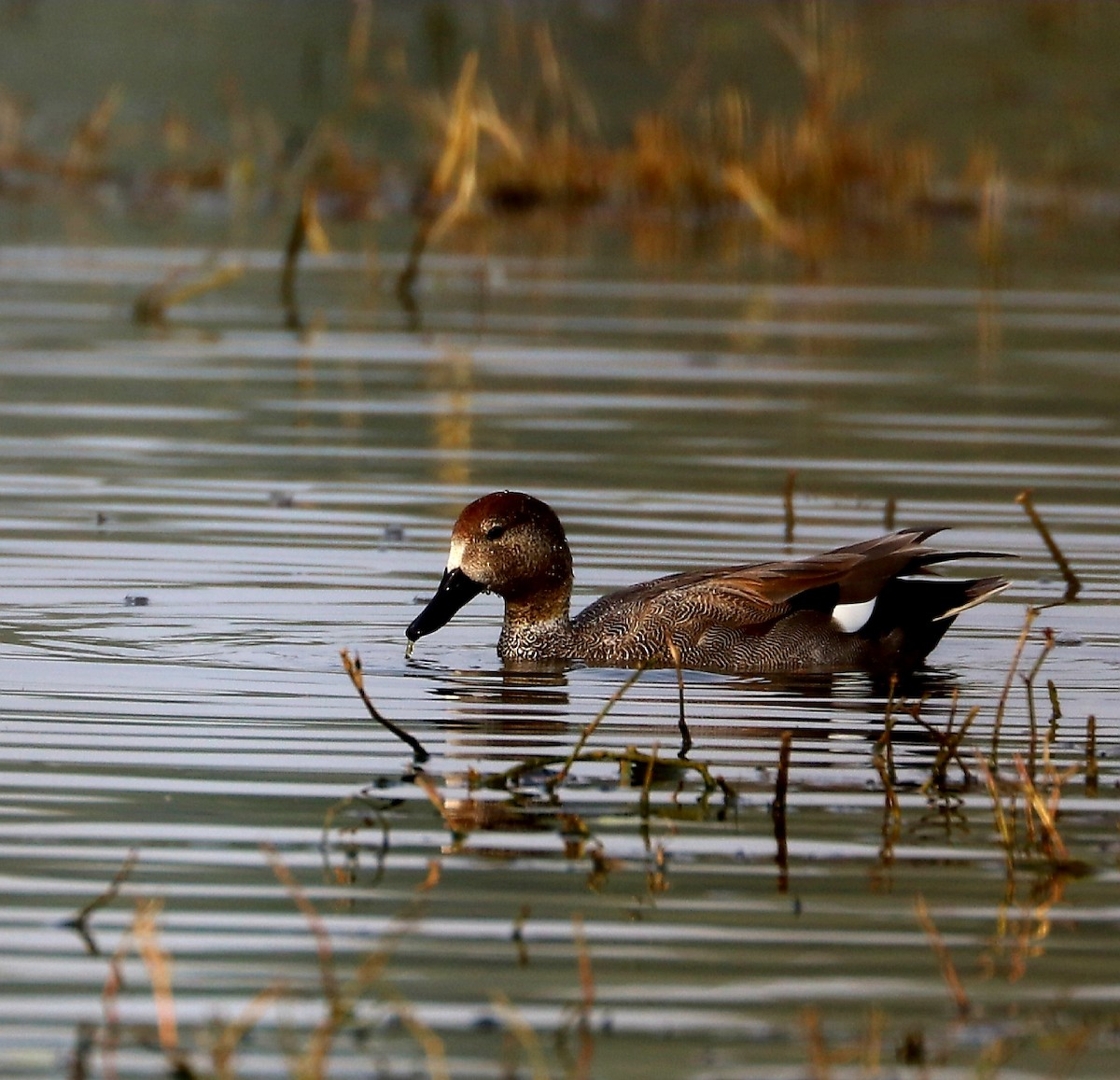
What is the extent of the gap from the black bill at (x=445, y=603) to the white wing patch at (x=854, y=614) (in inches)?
46.2

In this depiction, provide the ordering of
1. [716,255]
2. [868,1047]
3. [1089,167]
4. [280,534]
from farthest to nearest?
[1089,167], [716,255], [280,534], [868,1047]

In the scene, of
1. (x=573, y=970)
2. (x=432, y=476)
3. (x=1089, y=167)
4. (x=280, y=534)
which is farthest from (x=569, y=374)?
(x=1089, y=167)

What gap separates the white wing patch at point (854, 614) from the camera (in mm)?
8656

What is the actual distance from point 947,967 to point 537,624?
423cm

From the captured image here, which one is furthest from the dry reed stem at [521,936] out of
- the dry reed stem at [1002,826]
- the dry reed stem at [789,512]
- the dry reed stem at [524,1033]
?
the dry reed stem at [789,512]

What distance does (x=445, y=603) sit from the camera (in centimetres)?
880

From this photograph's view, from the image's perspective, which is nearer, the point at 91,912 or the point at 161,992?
the point at 161,992

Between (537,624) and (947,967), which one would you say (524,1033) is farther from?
(537,624)

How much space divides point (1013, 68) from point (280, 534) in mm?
28240

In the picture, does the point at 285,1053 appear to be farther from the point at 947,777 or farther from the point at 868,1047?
the point at 947,777

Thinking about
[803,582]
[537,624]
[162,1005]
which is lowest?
[162,1005]

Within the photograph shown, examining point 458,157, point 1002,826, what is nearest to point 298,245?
point 458,157

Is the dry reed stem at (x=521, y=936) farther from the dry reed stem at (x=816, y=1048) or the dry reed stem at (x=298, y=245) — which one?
the dry reed stem at (x=298, y=245)

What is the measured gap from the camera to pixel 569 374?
55.9 ft
